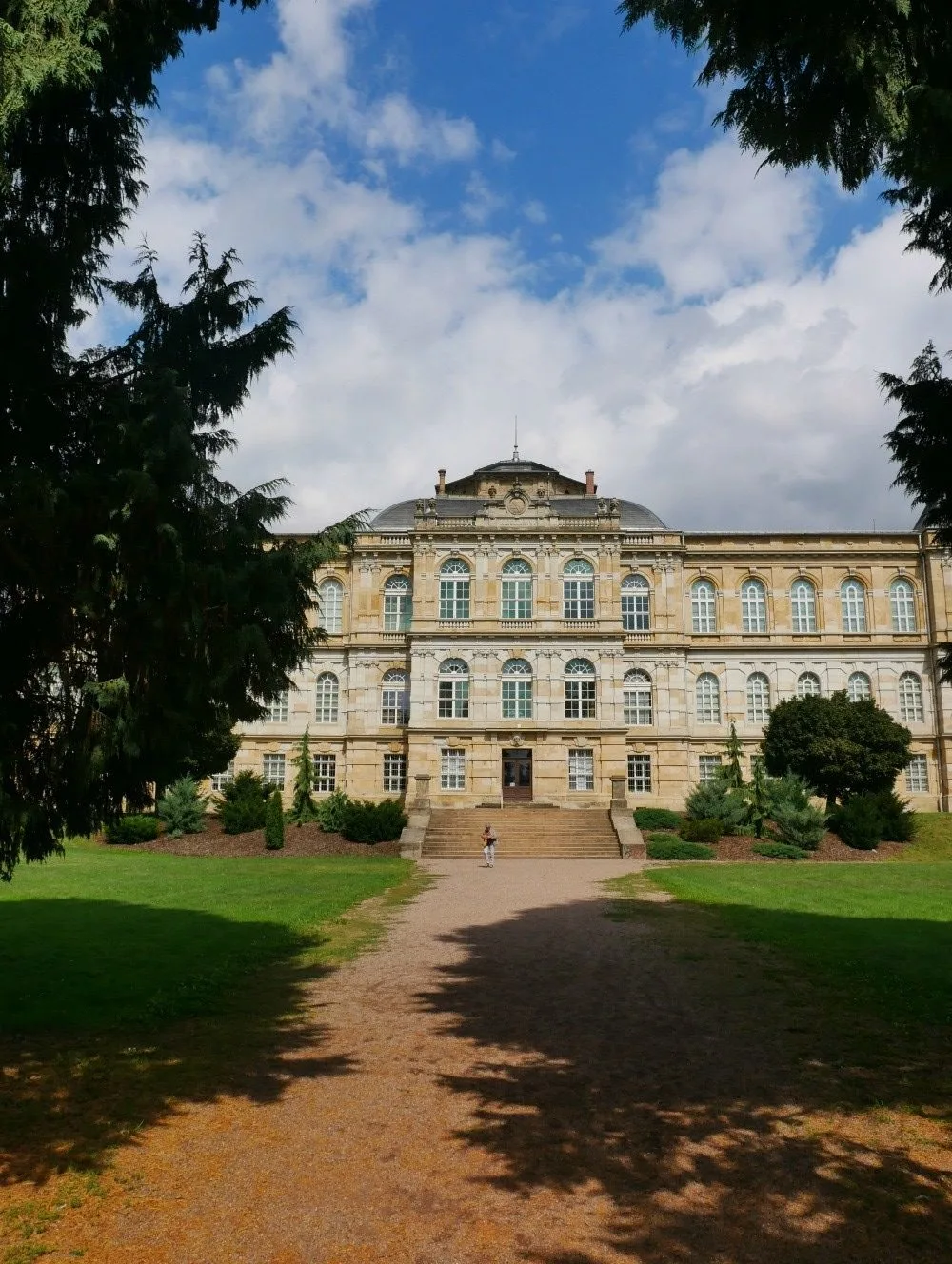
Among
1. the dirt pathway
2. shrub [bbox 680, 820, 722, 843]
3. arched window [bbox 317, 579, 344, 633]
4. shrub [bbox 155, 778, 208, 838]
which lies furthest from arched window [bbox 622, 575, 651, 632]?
the dirt pathway

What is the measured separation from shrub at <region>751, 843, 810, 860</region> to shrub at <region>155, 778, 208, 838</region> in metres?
20.9

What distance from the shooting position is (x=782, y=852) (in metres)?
31.5

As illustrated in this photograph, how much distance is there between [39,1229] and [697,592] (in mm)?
43796

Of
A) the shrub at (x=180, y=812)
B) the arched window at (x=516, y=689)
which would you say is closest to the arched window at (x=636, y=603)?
the arched window at (x=516, y=689)

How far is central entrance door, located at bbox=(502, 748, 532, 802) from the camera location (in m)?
41.9

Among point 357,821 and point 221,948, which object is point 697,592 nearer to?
point 357,821

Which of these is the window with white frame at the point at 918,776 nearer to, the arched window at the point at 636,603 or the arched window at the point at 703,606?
the arched window at the point at 703,606

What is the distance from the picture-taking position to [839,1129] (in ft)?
21.4

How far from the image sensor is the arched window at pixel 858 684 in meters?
44.6

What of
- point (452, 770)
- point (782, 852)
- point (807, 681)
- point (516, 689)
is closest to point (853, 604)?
point (807, 681)

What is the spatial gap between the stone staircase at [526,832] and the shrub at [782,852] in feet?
16.3

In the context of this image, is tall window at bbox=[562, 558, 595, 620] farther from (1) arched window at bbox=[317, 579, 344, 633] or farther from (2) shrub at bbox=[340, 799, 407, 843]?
(2) shrub at bbox=[340, 799, 407, 843]

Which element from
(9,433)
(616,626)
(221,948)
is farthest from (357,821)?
(9,433)

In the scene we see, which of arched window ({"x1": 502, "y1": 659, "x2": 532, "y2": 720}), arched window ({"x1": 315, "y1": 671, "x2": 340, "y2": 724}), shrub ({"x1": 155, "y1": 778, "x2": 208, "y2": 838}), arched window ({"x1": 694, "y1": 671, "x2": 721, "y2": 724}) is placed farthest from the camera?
arched window ({"x1": 315, "y1": 671, "x2": 340, "y2": 724})
